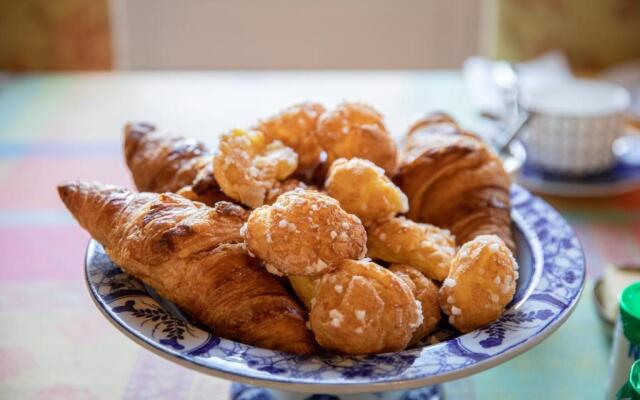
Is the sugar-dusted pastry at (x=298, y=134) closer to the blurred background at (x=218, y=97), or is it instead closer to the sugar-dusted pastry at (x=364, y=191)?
the sugar-dusted pastry at (x=364, y=191)

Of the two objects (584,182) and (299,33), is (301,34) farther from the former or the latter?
(584,182)

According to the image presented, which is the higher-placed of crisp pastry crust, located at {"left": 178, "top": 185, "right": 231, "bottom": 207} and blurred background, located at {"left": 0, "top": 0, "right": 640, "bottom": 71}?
crisp pastry crust, located at {"left": 178, "top": 185, "right": 231, "bottom": 207}

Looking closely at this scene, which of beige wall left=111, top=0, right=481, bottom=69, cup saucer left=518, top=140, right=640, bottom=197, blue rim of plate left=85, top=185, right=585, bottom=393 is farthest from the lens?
beige wall left=111, top=0, right=481, bottom=69

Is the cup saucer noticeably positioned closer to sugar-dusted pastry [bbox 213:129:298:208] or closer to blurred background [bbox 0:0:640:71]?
sugar-dusted pastry [bbox 213:129:298:208]

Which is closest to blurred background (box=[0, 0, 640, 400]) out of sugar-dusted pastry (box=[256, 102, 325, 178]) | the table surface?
the table surface

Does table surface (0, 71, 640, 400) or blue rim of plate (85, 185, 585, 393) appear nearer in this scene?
blue rim of plate (85, 185, 585, 393)

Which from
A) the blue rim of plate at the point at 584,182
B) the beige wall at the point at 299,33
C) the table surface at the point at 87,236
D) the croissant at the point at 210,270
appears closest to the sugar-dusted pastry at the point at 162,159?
the croissant at the point at 210,270

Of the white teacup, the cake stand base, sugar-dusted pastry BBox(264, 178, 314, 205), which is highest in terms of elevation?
sugar-dusted pastry BBox(264, 178, 314, 205)
